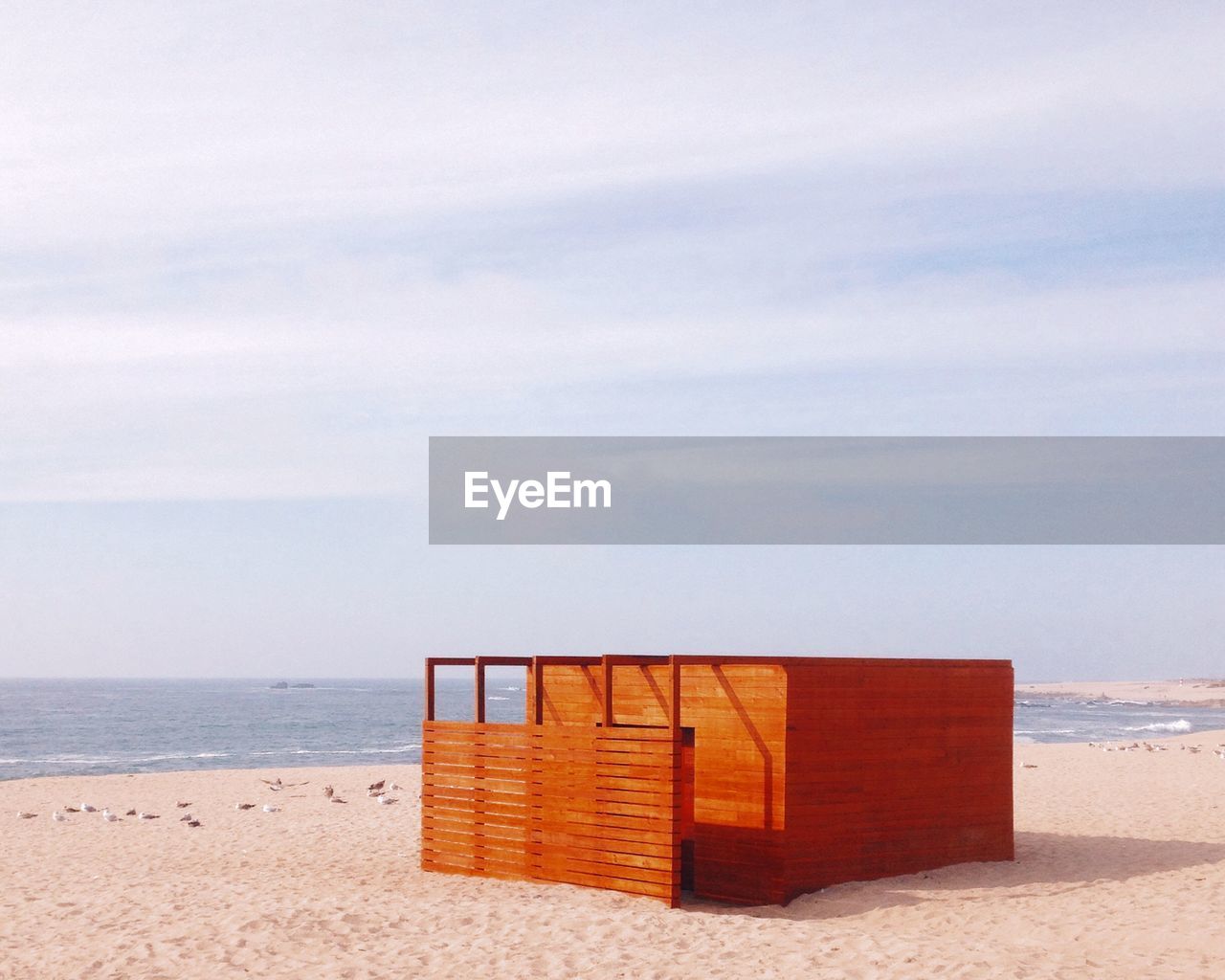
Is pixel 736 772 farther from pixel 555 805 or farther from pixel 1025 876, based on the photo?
pixel 1025 876

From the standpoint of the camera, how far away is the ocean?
51594mm

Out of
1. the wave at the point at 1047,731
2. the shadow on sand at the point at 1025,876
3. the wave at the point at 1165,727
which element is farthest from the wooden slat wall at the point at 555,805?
the wave at the point at 1165,727

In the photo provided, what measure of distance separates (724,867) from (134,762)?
142 ft

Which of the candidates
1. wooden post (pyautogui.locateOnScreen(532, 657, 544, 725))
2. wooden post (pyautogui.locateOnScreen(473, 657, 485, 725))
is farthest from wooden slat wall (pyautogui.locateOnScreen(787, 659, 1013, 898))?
wooden post (pyautogui.locateOnScreen(473, 657, 485, 725))

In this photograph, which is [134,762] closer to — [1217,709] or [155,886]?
[155,886]

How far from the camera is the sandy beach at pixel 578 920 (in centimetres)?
973

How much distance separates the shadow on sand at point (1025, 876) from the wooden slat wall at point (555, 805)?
0.89m

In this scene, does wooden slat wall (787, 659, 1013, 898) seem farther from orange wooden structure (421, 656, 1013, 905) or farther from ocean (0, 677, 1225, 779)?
ocean (0, 677, 1225, 779)

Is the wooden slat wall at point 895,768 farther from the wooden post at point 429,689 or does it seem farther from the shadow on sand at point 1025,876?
the wooden post at point 429,689

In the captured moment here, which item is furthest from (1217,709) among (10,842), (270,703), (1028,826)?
(10,842)

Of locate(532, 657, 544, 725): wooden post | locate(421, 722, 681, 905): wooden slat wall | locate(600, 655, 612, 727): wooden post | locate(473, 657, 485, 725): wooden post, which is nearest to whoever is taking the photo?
locate(421, 722, 681, 905): wooden slat wall

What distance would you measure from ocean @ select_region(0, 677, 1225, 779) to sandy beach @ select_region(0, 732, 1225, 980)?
31240 millimetres

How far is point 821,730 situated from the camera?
1238cm

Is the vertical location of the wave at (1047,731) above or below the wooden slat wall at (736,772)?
below
